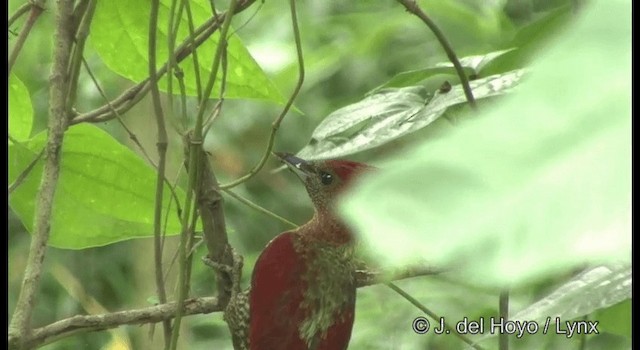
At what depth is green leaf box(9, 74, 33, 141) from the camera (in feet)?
2.24

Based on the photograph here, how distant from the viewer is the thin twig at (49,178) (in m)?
0.51

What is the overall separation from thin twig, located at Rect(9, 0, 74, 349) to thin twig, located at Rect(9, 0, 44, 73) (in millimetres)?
22

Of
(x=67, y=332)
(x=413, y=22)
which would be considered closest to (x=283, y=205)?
(x=413, y=22)

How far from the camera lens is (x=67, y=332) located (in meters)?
0.58

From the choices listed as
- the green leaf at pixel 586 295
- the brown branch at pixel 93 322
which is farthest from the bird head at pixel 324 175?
the green leaf at pixel 586 295

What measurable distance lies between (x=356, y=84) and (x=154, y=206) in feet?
3.96

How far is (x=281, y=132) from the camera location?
6.13 feet

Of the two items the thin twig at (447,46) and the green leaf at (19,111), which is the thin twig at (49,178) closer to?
the green leaf at (19,111)

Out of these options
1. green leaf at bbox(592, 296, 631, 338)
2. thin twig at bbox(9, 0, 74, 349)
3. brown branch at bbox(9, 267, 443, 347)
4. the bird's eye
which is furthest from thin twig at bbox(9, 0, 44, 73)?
green leaf at bbox(592, 296, 631, 338)

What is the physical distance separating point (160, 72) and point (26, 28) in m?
0.10

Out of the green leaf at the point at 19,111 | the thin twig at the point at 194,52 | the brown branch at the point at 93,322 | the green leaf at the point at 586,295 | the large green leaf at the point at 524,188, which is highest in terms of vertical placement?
the thin twig at the point at 194,52

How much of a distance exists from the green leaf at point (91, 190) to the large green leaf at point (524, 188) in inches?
Result: 22.6

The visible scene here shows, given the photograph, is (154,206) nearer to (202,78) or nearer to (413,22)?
(202,78)

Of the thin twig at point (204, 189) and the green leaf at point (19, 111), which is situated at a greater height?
the green leaf at point (19, 111)
